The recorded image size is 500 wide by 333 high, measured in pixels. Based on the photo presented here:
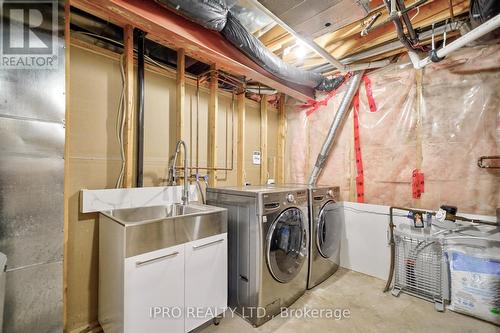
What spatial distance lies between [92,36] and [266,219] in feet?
6.64

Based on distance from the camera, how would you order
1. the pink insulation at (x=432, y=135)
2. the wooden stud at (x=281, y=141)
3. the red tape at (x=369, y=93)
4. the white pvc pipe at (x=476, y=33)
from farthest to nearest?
the wooden stud at (x=281, y=141), the red tape at (x=369, y=93), the pink insulation at (x=432, y=135), the white pvc pipe at (x=476, y=33)

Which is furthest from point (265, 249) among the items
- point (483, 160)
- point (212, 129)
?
point (483, 160)

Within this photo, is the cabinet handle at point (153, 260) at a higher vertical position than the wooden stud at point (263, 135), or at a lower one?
lower

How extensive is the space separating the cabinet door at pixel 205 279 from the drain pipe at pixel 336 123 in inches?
67.5

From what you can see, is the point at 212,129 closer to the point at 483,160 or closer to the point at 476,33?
the point at 476,33

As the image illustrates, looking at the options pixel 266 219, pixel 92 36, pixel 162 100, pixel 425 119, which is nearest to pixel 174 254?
pixel 266 219

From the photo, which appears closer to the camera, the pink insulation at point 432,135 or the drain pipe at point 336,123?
the pink insulation at point 432,135

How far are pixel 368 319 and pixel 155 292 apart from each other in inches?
68.0

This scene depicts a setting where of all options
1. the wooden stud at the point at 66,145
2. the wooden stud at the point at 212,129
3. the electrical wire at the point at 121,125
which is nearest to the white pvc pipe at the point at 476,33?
the wooden stud at the point at 212,129

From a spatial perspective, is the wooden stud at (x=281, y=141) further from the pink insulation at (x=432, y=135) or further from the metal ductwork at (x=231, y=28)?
the metal ductwork at (x=231, y=28)

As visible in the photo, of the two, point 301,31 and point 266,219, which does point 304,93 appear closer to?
point 301,31

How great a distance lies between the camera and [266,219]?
6.03 feet

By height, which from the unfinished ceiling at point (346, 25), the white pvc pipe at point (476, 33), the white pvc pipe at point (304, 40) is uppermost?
the unfinished ceiling at point (346, 25)

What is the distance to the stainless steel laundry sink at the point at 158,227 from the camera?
1346 millimetres
